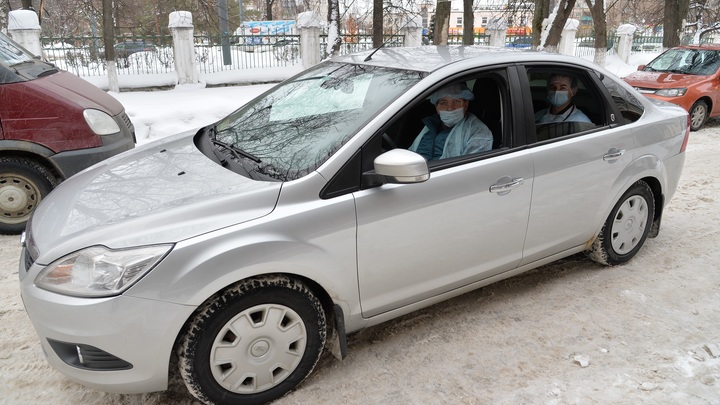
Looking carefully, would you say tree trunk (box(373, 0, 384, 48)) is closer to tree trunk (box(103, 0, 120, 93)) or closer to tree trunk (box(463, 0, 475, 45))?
tree trunk (box(463, 0, 475, 45))

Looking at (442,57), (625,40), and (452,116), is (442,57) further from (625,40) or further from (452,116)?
(625,40)

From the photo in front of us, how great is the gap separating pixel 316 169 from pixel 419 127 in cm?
104

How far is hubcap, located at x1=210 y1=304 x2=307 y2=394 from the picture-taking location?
242 centimetres

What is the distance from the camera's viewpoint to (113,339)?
7.25ft

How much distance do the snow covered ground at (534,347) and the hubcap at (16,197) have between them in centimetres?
43

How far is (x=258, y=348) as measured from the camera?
8.14ft

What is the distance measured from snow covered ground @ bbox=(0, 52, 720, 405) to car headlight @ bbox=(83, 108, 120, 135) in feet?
4.05

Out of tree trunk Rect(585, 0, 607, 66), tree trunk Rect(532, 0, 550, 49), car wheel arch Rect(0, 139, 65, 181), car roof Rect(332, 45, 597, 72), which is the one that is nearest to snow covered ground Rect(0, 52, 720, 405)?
car wheel arch Rect(0, 139, 65, 181)

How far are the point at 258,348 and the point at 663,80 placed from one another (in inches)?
407

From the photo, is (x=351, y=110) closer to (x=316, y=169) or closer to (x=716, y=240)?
(x=316, y=169)

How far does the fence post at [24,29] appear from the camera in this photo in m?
11.2

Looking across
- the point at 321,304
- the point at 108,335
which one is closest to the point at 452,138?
the point at 321,304

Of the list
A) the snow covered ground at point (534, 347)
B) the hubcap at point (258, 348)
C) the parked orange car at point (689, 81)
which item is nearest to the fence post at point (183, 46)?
the snow covered ground at point (534, 347)

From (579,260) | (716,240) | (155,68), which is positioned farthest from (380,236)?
(155,68)
